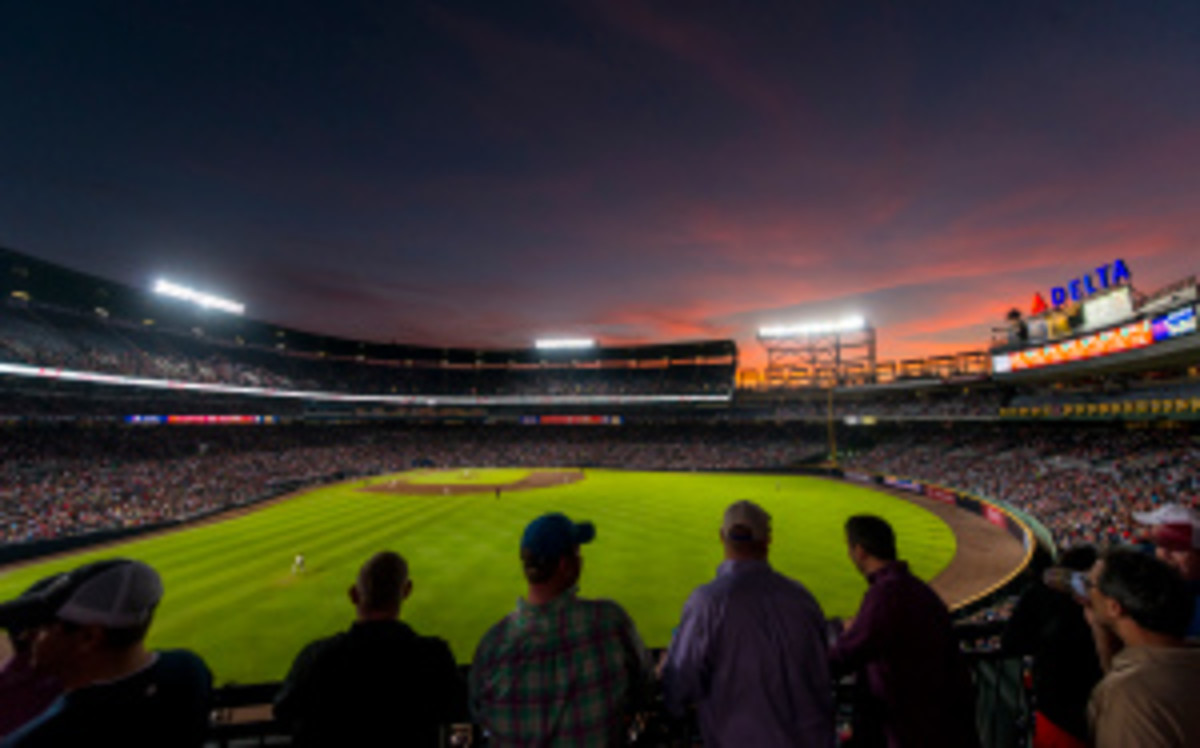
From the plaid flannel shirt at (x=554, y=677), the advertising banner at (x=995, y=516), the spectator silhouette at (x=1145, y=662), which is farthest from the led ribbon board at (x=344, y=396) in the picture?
the spectator silhouette at (x=1145, y=662)

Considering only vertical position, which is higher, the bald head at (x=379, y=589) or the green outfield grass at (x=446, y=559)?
the bald head at (x=379, y=589)

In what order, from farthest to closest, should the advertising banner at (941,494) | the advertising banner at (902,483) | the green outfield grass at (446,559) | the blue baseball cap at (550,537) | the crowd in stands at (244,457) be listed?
1. the advertising banner at (902,483)
2. the advertising banner at (941,494)
3. the crowd in stands at (244,457)
4. the green outfield grass at (446,559)
5. the blue baseball cap at (550,537)

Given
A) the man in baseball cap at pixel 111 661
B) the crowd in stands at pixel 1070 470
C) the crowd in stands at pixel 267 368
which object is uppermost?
the crowd in stands at pixel 267 368

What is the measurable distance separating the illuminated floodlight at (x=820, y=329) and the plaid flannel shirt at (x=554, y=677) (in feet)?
222

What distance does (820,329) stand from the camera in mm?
64938

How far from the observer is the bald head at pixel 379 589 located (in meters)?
2.43

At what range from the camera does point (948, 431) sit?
166ft

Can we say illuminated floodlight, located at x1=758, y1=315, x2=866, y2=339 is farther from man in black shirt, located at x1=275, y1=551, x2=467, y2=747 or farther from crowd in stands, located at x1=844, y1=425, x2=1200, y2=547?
man in black shirt, located at x1=275, y1=551, x2=467, y2=747

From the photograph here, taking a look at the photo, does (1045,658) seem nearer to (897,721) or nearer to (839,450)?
(897,721)

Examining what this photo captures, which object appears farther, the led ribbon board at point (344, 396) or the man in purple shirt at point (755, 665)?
the led ribbon board at point (344, 396)

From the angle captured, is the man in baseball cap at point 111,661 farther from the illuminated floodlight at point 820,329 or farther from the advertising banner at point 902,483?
the illuminated floodlight at point 820,329

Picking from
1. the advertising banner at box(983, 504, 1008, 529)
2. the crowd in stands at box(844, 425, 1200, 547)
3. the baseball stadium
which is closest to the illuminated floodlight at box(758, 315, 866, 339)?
the baseball stadium

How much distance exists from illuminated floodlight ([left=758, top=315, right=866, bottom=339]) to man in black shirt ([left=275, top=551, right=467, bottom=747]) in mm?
67864

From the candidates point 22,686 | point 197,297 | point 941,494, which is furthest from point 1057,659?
point 197,297
